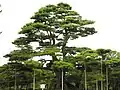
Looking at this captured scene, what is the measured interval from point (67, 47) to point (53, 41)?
1339 millimetres

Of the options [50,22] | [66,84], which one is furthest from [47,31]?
[66,84]

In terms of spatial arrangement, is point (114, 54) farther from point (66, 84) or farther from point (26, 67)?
point (26, 67)

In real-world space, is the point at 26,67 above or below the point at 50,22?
below

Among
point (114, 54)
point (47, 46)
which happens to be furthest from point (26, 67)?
point (114, 54)

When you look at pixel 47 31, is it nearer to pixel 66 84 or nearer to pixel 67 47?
pixel 67 47

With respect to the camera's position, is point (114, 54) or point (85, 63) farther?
point (114, 54)

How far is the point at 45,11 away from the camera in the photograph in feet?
102

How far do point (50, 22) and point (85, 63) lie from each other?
15.2 feet

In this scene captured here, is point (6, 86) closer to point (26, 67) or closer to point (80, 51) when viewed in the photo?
point (26, 67)

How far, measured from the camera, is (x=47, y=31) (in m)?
31.7

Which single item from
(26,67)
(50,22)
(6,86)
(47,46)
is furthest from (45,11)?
(6,86)

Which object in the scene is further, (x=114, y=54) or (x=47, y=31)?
(x=114, y=54)

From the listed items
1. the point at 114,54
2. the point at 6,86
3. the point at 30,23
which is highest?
the point at 30,23

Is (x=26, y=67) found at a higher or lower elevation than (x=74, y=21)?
lower
